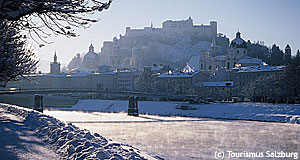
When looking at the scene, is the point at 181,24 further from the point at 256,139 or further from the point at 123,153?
the point at 123,153

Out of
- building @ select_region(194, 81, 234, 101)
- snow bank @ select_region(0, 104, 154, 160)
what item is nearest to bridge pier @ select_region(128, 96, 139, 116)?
building @ select_region(194, 81, 234, 101)

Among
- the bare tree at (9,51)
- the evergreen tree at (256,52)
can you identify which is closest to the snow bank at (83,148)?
the bare tree at (9,51)

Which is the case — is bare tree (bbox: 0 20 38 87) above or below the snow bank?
above

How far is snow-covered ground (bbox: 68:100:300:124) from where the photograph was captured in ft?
128

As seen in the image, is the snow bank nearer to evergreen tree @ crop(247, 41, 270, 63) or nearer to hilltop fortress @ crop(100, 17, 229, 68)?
evergreen tree @ crop(247, 41, 270, 63)

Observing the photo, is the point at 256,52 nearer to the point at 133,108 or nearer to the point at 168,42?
the point at 168,42

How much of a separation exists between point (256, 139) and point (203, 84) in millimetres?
59080

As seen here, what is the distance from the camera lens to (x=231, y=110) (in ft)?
152

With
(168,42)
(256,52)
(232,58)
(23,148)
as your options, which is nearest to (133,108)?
(23,148)

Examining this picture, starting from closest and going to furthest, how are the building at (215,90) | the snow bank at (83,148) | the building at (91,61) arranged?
the snow bank at (83,148)
the building at (215,90)
the building at (91,61)

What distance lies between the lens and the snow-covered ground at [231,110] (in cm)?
3900

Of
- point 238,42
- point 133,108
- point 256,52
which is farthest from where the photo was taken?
point 256,52

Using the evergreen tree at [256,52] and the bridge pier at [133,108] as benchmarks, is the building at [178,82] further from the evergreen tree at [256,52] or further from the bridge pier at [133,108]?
the evergreen tree at [256,52]

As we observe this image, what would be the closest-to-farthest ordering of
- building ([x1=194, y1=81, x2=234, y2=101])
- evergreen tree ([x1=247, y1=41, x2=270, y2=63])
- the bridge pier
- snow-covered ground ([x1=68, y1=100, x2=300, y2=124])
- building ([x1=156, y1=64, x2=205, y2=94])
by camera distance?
snow-covered ground ([x1=68, y1=100, x2=300, y2=124]) → the bridge pier → building ([x1=194, y1=81, x2=234, y2=101]) → building ([x1=156, y1=64, x2=205, y2=94]) → evergreen tree ([x1=247, y1=41, x2=270, y2=63])
